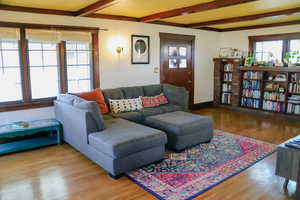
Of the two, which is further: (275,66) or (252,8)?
(275,66)

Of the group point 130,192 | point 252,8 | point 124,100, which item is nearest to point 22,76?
point 124,100

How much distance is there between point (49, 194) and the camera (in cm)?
269

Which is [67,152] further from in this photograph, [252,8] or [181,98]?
[252,8]

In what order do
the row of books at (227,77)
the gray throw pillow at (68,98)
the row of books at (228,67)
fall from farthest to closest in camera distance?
the row of books at (227,77) < the row of books at (228,67) < the gray throw pillow at (68,98)

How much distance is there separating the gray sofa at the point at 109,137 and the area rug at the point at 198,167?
0.71ft

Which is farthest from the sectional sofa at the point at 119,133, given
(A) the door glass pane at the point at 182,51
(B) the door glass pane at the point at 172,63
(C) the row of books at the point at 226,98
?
(C) the row of books at the point at 226,98

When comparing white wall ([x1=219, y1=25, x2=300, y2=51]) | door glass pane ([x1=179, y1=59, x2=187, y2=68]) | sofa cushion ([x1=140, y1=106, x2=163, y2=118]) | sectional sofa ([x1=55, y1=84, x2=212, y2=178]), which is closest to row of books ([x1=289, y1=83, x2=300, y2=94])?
white wall ([x1=219, y1=25, x2=300, y2=51])

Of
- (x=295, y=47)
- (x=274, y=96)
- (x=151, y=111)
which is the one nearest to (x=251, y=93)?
(x=274, y=96)

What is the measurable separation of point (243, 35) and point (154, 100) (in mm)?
3587

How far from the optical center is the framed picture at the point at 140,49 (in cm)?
555

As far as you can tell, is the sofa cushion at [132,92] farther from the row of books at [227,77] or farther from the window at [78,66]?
the row of books at [227,77]

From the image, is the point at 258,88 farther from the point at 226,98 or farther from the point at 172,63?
the point at 172,63

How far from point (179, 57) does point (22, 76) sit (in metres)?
3.80

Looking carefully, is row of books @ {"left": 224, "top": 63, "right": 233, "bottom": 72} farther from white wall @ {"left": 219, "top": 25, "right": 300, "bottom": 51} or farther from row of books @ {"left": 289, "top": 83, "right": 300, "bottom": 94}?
row of books @ {"left": 289, "top": 83, "right": 300, "bottom": 94}
